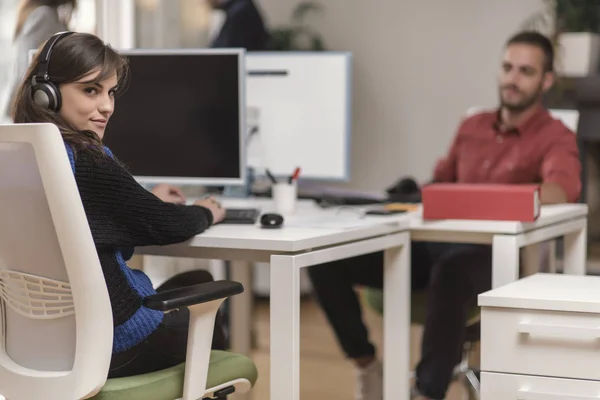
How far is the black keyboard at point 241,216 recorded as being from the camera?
7.16 feet

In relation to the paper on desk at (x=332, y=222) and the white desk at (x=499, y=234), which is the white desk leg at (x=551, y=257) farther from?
the paper on desk at (x=332, y=222)

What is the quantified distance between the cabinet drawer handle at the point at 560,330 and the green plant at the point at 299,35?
10.1 ft

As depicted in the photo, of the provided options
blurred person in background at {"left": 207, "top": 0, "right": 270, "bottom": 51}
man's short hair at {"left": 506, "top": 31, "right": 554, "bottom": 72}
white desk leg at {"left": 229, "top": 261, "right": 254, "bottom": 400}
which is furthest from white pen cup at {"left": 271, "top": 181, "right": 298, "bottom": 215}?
blurred person in background at {"left": 207, "top": 0, "right": 270, "bottom": 51}

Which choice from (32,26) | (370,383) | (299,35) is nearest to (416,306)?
(370,383)

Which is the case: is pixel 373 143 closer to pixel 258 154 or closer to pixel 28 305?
pixel 258 154

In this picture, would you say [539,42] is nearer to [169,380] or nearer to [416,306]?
[416,306]

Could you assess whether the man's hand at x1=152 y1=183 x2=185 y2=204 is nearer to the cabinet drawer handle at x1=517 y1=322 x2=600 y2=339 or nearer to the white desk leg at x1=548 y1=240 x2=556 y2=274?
the cabinet drawer handle at x1=517 y1=322 x2=600 y2=339

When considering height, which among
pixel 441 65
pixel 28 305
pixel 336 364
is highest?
pixel 441 65

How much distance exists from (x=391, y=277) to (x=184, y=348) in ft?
2.48

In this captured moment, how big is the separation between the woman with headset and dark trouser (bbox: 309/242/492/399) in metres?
0.91

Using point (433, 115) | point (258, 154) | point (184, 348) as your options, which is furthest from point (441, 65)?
point (184, 348)

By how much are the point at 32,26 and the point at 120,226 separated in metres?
1.53

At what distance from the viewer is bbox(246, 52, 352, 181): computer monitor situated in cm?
288

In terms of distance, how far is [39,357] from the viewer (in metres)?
1.67
